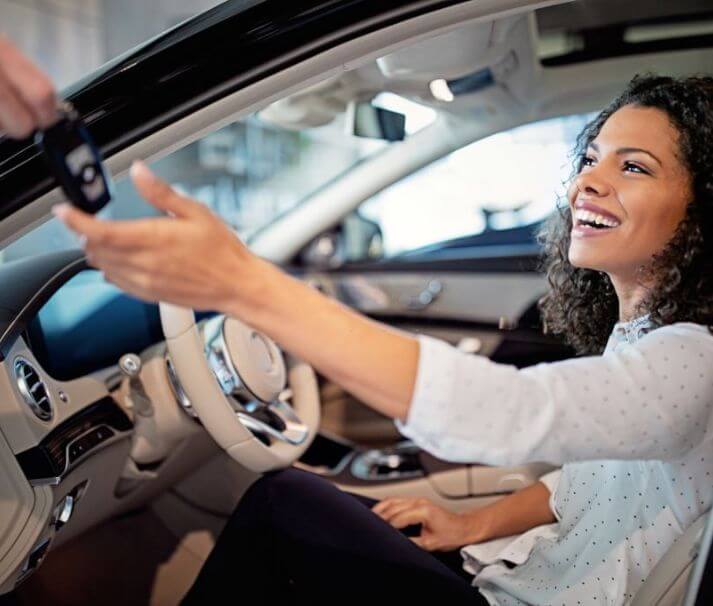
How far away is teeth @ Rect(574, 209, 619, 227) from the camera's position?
101cm

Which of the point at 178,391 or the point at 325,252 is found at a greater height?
the point at 178,391

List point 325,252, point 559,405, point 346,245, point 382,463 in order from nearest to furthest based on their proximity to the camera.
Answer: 1. point 559,405
2. point 382,463
3. point 325,252
4. point 346,245

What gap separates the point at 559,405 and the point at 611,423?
0.06 m

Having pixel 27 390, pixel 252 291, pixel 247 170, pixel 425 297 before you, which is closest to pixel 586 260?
pixel 252 291

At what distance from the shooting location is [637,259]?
3.32 ft

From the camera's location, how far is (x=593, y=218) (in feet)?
3.35

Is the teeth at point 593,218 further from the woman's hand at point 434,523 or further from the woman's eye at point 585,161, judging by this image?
→ the woman's hand at point 434,523

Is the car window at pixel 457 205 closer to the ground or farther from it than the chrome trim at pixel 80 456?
closer to the ground

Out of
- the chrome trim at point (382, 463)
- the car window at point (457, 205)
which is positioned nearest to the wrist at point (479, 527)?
the chrome trim at point (382, 463)

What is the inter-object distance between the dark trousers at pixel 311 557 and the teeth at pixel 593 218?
0.52 m

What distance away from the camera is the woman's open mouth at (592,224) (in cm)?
101

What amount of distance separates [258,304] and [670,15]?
146 cm

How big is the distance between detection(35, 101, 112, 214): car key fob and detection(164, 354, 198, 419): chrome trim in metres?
0.58

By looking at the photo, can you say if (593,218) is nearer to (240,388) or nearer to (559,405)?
(559,405)
